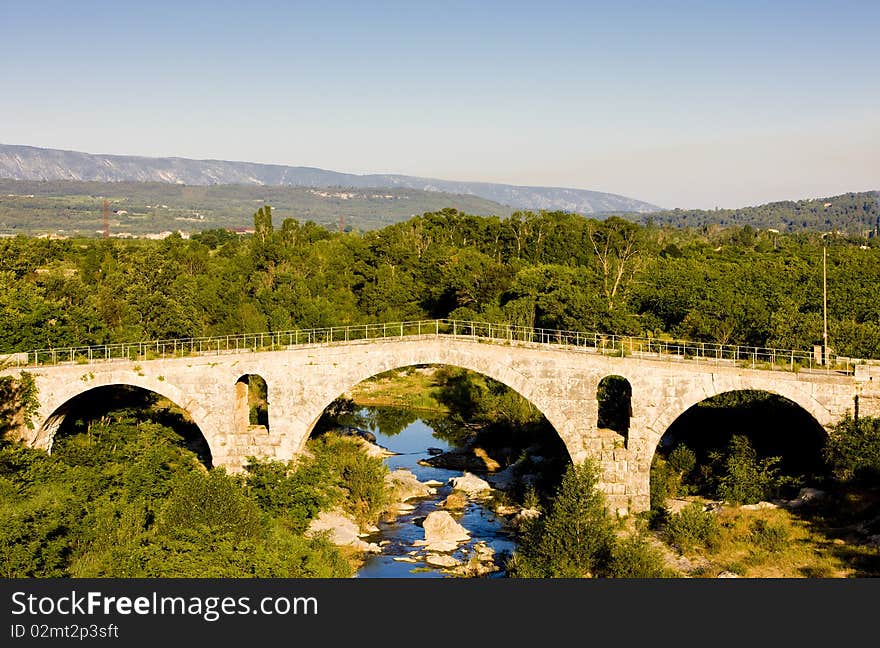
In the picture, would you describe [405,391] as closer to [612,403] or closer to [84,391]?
[612,403]

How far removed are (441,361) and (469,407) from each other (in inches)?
935

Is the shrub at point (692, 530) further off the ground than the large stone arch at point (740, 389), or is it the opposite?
the large stone arch at point (740, 389)

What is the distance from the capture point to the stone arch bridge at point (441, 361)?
3953cm

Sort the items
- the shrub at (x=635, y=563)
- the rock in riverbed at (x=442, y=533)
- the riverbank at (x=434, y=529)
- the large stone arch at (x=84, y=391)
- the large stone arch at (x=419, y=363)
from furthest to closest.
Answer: the large stone arch at (x=419, y=363)
the large stone arch at (x=84, y=391)
the rock in riverbed at (x=442, y=533)
the riverbank at (x=434, y=529)
the shrub at (x=635, y=563)

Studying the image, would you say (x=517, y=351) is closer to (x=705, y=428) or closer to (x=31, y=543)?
(x=705, y=428)

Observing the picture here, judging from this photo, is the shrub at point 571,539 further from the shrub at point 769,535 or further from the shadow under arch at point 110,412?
the shadow under arch at point 110,412

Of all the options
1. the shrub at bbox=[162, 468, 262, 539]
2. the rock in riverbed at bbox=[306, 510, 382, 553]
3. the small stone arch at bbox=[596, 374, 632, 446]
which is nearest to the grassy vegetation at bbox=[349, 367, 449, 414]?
the small stone arch at bbox=[596, 374, 632, 446]

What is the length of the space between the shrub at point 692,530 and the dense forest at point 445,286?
1447 cm

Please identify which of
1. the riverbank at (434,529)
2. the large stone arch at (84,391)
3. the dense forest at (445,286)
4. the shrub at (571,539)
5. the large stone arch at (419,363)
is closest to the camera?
the shrub at (571,539)

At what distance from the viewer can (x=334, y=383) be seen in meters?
42.5

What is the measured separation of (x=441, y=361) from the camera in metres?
42.8

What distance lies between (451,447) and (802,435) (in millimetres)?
22556

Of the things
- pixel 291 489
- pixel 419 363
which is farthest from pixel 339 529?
pixel 419 363

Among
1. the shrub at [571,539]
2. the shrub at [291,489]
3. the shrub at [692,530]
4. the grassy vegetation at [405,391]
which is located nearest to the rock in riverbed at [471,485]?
the shrub at [291,489]
